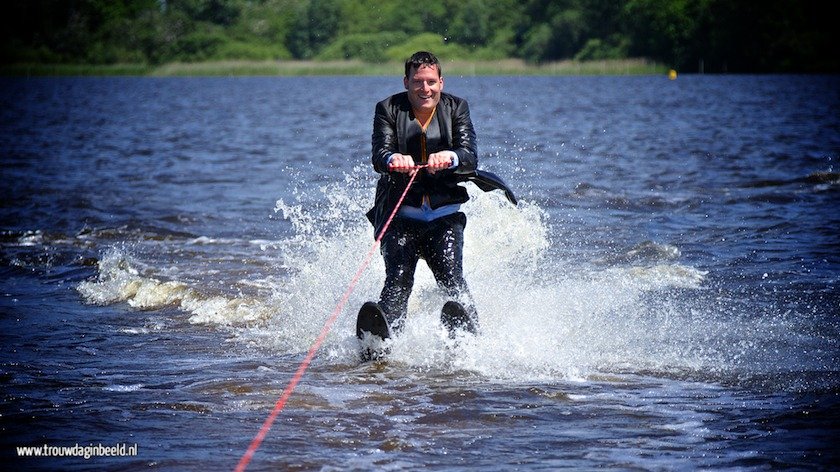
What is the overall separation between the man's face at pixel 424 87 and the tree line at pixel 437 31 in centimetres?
7288

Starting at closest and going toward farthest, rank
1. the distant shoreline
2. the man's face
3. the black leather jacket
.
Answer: the man's face < the black leather jacket < the distant shoreline

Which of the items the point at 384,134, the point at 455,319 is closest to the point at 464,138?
the point at 384,134

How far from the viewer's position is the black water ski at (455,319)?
6.44 m

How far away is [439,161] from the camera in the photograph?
19.9ft

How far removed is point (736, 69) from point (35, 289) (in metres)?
94.7

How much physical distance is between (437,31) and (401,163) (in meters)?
81.7

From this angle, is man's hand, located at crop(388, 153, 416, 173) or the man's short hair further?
the man's short hair

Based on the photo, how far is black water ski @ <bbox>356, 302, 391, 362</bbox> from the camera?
21.1ft

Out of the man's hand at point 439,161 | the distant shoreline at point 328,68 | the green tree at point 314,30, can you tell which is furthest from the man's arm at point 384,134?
the green tree at point 314,30

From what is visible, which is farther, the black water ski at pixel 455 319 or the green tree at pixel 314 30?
the green tree at pixel 314 30

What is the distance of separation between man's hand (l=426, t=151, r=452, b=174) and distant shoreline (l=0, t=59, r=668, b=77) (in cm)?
8624

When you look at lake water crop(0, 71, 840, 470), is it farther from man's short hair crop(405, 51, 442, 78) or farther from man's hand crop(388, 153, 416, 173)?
man's short hair crop(405, 51, 442, 78)

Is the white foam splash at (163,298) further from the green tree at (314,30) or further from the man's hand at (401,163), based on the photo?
the green tree at (314,30)

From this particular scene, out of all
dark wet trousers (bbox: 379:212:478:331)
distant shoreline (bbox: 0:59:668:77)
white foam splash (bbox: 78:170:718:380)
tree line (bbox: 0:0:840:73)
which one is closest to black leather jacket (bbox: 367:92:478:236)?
dark wet trousers (bbox: 379:212:478:331)
